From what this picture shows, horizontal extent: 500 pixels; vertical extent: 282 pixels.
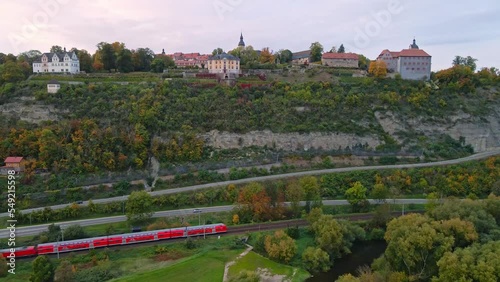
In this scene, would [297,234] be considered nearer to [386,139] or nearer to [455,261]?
[455,261]

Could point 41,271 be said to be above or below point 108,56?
below

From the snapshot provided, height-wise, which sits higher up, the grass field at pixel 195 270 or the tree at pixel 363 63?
the tree at pixel 363 63

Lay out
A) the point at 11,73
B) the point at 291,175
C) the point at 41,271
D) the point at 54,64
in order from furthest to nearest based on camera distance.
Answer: the point at 54,64 < the point at 11,73 < the point at 291,175 < the point at 41,271

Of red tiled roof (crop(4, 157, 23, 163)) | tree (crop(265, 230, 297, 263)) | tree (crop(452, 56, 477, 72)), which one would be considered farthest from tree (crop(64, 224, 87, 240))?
tree (crop(452, 56, 477, 72))

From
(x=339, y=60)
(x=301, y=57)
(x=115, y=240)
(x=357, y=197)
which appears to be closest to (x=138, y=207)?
(x=115, y=240)

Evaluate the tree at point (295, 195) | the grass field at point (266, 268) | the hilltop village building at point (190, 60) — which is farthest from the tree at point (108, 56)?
the grass field at point (266, 268)

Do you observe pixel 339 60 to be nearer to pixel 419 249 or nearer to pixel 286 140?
pixel 286 140

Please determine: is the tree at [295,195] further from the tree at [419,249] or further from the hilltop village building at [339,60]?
the hilltop village building at [339,60]
